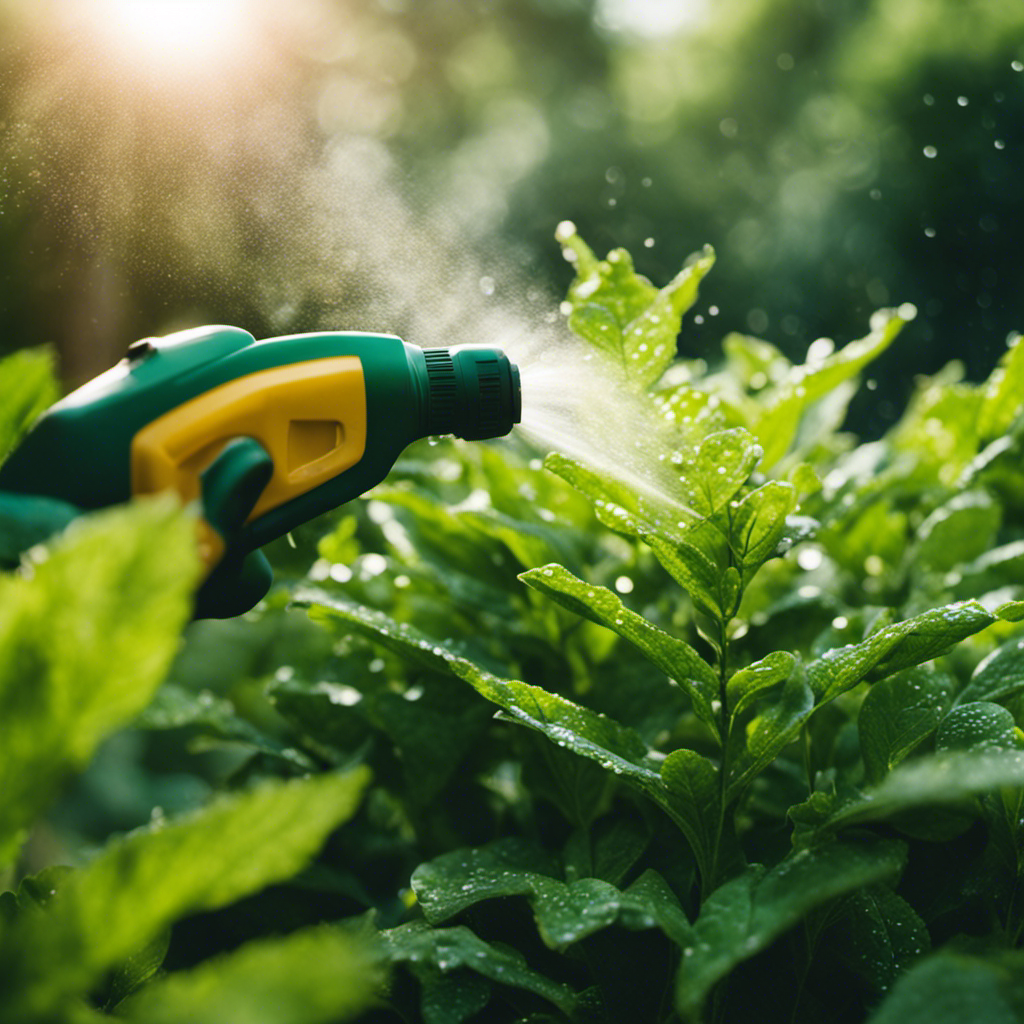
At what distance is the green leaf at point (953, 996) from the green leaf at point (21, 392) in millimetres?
562

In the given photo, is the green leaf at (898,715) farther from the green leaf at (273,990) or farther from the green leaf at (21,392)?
the green leaf at (21,392)

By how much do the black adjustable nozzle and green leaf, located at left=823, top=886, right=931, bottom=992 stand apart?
376 mm

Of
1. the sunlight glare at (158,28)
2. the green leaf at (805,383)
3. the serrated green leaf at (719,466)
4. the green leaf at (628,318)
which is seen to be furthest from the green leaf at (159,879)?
the sunlight glare at (158,28)

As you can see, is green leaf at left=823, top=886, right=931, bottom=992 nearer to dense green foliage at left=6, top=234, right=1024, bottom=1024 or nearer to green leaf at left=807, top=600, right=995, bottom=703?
dense green foliage at left=6, top=234, right=1024, bottom=1024

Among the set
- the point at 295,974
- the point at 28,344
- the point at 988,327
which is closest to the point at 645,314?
the point at 295,974

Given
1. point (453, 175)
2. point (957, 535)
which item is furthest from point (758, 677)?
point (453, 175)

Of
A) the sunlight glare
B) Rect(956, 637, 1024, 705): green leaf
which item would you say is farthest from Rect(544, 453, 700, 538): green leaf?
the sunlight glare

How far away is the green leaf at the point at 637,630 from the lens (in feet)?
1.59

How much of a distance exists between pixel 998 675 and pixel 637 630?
264mm

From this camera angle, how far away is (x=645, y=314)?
62 cm

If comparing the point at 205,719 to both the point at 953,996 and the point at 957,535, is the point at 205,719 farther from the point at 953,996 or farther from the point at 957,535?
the point at 957,535

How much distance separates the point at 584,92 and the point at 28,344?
6.76m

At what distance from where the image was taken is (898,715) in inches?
20.2

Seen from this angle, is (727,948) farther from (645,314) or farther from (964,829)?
(645,314)
